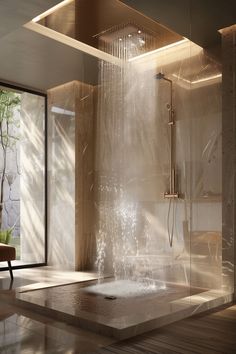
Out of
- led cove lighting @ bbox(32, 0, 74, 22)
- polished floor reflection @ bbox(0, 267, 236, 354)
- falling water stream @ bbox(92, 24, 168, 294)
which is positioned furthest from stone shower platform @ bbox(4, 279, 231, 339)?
led cove lighting @ bbox(32, 0, 74, 22)

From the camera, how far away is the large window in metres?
5.12

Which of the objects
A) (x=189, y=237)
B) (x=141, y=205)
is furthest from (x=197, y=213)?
(x=141, y=205)

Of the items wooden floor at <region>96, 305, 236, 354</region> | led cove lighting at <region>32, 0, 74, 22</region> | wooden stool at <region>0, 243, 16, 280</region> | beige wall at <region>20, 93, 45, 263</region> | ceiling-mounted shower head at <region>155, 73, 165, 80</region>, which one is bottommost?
wooden floor at <region>96, 305, 236, 354</region>

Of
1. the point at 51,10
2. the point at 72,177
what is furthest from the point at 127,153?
the point at 51,10

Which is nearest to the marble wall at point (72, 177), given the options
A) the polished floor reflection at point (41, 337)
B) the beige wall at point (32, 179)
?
the beige wall at point (32, 179)

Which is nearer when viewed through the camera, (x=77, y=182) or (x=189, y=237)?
(x=189, y=237)

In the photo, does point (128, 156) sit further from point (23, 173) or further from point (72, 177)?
point (23, 173)

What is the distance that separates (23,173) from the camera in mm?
5340

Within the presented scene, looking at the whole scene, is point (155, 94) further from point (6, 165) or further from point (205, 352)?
point (205, 352)

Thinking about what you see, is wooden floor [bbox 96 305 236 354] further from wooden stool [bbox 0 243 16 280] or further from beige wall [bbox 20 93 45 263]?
Result: beige wall [bbox 20 93 45 263]

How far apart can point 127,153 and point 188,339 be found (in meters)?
2.36

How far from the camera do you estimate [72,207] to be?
500 centimetres

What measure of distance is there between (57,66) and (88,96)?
581 millimetres

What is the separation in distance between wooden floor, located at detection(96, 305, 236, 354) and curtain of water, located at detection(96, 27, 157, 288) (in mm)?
1380
